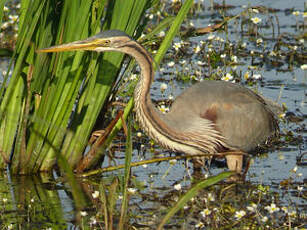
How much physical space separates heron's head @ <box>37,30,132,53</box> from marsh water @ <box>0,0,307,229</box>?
1146mm

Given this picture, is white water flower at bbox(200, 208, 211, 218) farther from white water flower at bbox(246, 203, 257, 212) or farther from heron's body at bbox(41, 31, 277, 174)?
heron's body at bbox(41, 31, 277, 174)

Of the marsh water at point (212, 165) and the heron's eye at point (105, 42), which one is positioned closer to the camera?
the heron's eye at point (105, 42)

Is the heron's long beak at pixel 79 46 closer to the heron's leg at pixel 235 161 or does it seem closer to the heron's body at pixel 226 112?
the heron's body at pixel 226 112

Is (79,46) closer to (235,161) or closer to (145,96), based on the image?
(145,96)

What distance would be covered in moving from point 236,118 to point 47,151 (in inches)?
66.5

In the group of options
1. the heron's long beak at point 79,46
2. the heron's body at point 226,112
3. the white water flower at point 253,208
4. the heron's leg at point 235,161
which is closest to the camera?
the white water flower at point 253,208

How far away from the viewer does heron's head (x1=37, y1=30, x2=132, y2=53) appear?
17.3 feet

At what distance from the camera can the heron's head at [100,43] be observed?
5.27 meters

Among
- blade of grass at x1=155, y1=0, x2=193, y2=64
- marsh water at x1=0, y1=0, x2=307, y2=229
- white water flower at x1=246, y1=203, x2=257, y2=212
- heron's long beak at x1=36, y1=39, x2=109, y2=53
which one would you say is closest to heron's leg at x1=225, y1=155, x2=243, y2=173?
marsh water at x1=0, y1=0, x2=307, y2=229

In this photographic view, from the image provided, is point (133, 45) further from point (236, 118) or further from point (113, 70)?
point (236, 118)

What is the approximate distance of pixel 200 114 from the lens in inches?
244

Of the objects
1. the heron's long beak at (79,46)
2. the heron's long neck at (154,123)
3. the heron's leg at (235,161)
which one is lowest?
the heron's leg at (235,161)

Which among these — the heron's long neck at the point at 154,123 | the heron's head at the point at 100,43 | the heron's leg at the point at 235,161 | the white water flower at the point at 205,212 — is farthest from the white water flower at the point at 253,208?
the heron's head at the point at 100,43

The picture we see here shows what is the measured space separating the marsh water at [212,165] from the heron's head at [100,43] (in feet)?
3.76
